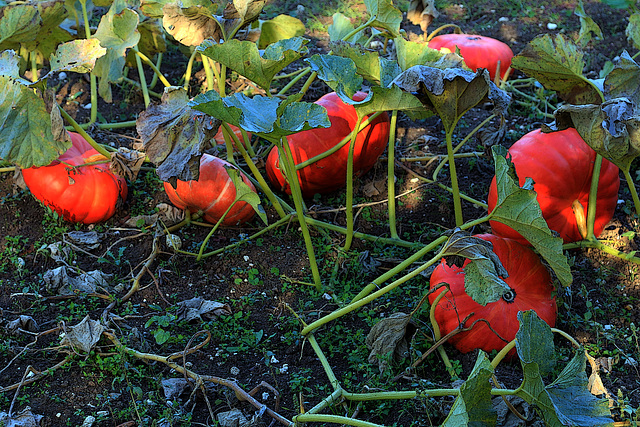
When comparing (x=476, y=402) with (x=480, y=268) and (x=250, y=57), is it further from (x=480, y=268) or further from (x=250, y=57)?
(x=250, y=57)

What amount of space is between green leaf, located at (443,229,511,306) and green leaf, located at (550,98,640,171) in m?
0.61

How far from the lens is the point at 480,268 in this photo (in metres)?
1.84

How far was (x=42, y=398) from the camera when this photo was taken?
1.95 m

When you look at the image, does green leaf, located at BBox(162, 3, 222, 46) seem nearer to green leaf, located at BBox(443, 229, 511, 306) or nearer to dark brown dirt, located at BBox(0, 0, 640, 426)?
dark brown dirt, located at BBox(0, 0, 640, 426)

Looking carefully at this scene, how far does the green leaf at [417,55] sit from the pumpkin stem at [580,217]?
720 mm

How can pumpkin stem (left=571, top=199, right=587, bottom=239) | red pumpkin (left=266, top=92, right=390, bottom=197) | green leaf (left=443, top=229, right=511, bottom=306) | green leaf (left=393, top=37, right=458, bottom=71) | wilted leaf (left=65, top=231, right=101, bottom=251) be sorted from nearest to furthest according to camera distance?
green leaf (left=443, top=229, right=511, bottom=306)
green leaf (left=393, top=37, right=458, bottom=71)
pumpkin stem (left=571, top=199, right=587, bottom=239)
wilted leaf (left=65, top=231, right=101, bottom=251)
red pumpkin (left=266, top=92, right=390, bottom=197)

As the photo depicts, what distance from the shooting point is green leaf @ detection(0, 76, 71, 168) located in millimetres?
2451

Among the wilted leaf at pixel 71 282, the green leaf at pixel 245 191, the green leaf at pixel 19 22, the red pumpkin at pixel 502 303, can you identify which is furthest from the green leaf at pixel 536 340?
the green leaf at pixel 19 22

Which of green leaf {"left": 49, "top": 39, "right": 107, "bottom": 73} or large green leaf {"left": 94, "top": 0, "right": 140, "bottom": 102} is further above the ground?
green leaf {"left": 49, "top": 39, "right": 107, "bottom": 73}

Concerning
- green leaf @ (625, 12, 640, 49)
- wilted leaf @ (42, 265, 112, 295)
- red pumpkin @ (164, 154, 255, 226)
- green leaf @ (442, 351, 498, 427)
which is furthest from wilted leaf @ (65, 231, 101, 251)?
green leaf @ (625, 12, 640, 49)

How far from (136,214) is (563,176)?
191cm

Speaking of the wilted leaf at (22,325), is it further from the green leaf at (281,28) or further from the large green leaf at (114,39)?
the green leaf at (281,28)

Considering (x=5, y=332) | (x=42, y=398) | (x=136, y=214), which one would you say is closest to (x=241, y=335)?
(x=42, y=398)

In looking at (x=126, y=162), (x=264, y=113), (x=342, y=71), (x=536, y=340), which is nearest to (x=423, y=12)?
(x=342, y=71)
